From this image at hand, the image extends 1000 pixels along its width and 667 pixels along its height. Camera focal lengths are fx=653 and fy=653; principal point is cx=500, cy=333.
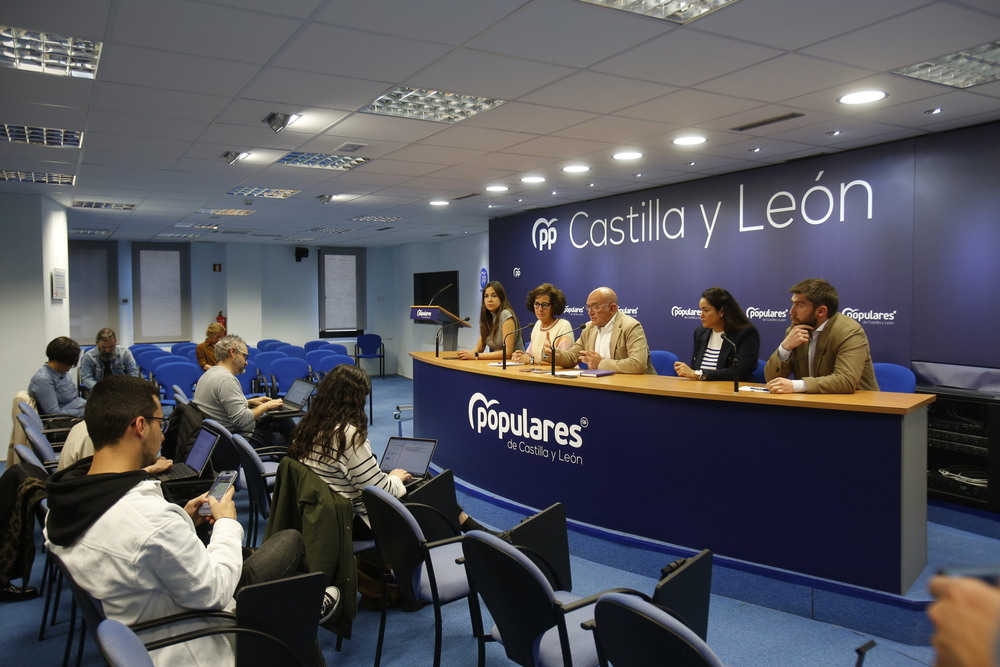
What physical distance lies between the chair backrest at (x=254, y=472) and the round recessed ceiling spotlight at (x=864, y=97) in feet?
13.8

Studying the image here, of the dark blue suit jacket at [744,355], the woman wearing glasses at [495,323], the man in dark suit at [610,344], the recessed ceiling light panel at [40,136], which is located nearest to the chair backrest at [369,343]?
the woman wearing glasses at [495,323]

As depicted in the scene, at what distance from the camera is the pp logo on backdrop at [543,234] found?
30.5 feet

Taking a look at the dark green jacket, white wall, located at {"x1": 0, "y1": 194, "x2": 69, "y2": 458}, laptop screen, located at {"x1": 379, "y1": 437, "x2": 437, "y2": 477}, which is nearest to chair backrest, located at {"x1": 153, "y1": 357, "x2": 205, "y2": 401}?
white wall, located at {"x1": 0, "y1": 194, "x2": 69, "y2": 458}

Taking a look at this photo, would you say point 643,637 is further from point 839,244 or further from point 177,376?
point 177,376

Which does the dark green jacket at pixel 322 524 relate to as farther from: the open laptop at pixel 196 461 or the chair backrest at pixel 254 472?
the open laptop at pixel 196 461

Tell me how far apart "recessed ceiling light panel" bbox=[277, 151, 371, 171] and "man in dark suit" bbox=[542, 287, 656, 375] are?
8.58ft

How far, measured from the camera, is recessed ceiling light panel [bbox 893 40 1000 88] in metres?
3.54

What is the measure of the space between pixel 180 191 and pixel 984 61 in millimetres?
7444

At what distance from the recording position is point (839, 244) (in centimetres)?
582

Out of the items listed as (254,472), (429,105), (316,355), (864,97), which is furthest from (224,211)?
(864,97)

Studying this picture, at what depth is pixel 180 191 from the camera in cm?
750

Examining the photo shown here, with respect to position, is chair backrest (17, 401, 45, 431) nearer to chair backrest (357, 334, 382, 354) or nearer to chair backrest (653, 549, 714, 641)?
chair backrest (653, 549, 714, 641)

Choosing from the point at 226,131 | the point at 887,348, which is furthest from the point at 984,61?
the point at 226,131

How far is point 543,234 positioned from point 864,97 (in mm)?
5561
